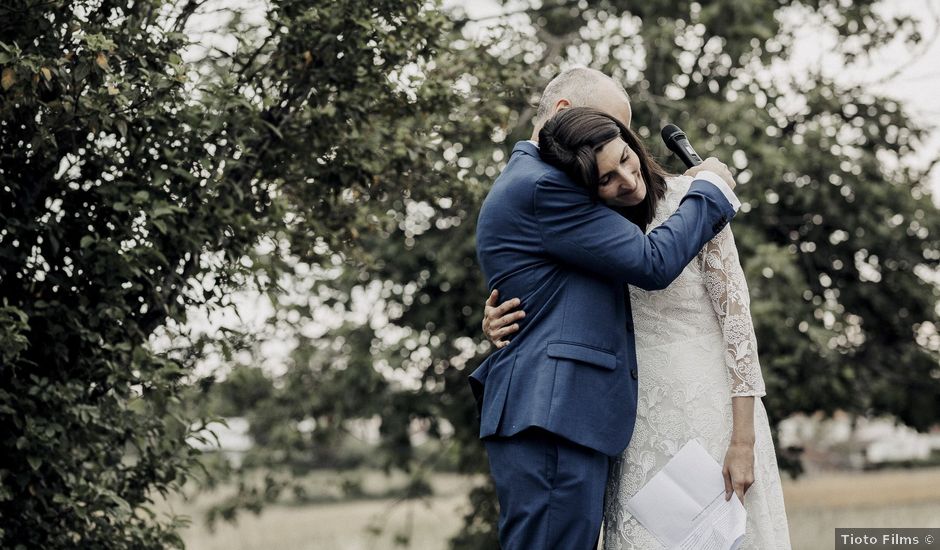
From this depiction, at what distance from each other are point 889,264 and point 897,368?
1214mm

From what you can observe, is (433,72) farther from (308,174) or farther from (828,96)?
Answer: (828,96)

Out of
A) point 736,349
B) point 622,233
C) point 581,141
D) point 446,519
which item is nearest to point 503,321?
point 622,233

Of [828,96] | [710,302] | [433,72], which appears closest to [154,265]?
[433,72]

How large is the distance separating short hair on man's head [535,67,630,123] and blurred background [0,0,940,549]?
117cm

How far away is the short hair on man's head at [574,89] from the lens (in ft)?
9.91

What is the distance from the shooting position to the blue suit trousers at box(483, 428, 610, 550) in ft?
8.36

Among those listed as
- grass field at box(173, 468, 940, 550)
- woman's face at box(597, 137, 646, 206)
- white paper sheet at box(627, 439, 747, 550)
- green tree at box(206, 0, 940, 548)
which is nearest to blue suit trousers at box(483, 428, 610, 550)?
white paper sheet at box(627, 439, 747, 550)

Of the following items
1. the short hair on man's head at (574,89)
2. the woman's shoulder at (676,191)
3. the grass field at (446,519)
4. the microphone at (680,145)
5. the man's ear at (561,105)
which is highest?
the short hair on man's head at (574,89)

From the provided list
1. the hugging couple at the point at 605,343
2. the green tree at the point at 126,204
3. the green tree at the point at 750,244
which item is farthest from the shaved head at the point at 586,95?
the green tree at the point at 750,244

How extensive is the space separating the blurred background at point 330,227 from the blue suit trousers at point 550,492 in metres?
1.64

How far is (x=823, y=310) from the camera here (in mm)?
9094

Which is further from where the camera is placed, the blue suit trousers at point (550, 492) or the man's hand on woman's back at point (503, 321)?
the man's hand on woman's back at point (503, 321)

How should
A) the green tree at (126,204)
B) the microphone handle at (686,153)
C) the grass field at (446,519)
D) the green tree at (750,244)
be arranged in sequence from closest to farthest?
the microphone handle at (686,153) < the green tree at (126,204) < the green tree at (750,244) < the grass field at (446,519)

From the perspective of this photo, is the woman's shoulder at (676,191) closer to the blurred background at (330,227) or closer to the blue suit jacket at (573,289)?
the blue suit jacket at (573,289)
